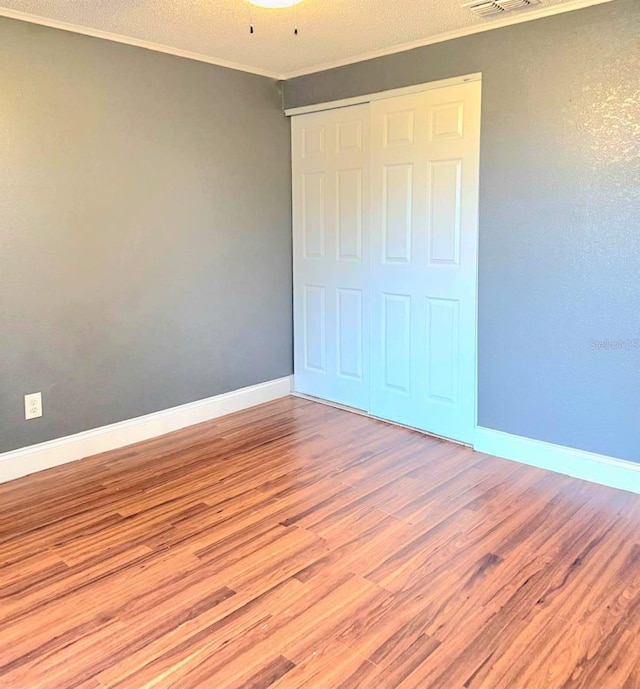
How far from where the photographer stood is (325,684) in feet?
5.60

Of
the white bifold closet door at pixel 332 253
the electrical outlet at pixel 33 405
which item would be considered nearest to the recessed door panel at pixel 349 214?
the white bifold closet door at pixel 332 253

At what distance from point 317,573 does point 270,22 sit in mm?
2568

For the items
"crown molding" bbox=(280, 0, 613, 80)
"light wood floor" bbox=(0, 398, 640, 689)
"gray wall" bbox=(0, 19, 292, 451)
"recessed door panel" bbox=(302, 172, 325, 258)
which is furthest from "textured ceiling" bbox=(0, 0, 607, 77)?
"light wood floor" bbox=(0, 398, 640, 689)

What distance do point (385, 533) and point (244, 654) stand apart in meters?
0.87

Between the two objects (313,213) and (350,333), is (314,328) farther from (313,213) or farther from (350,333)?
(313,213)

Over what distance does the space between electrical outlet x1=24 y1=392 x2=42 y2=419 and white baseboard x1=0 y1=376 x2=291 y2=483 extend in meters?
0.17

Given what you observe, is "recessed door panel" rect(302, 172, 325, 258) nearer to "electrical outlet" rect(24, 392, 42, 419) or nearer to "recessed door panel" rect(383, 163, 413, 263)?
"recessed door panel" rect(383, 163, 413, 263)

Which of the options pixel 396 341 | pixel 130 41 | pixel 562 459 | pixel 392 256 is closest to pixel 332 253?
pixel 392 256

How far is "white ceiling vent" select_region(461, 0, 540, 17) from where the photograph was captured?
276 cm

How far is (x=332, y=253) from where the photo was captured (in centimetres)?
411

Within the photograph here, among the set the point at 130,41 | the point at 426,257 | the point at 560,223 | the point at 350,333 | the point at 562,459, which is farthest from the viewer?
the point at 350,333

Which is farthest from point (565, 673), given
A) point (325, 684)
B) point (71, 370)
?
point (71, 370)

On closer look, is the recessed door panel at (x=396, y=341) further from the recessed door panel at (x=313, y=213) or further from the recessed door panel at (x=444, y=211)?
the recessed door panel at (x=313, y=213)

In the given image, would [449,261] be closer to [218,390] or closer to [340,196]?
[340,196]
